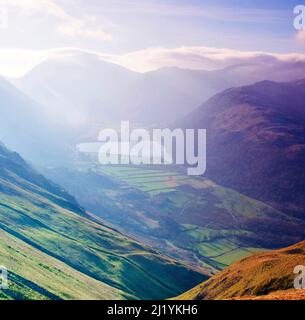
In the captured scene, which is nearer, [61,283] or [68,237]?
[61,283]

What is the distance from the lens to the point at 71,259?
134 metres

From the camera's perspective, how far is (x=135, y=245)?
185 m

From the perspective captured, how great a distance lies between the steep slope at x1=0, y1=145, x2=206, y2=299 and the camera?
8662 centimetres

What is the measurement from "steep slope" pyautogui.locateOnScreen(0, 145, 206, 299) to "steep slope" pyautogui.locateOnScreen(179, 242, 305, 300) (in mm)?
22214

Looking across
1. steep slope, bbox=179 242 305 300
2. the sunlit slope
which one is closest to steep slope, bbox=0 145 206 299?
the sunlit slope

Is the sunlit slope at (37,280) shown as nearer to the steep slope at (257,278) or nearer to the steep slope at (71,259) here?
the steep slope at (71,259)

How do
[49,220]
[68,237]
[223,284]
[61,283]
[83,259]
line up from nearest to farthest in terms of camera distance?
[61,283], [223,284], [83,259], [68,237], [49,220]

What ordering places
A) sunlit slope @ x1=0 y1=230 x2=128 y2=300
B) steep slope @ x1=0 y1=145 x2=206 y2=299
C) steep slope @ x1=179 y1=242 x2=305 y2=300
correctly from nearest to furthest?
sunlit slope @ x1=0 y1=230 x2=128 y2=300
steep slope @ x1=179 y1=242 x2=305 y2=300
steep slope @ x1=0 y1=145 x2=206 y2=299

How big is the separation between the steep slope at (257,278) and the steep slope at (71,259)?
22214 millimetres

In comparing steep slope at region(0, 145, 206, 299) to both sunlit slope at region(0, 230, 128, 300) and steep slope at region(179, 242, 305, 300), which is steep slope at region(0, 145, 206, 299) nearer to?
sunlit slope at region(0, 230, 128, 300)

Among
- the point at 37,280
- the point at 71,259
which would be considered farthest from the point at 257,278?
the point at 71,259
